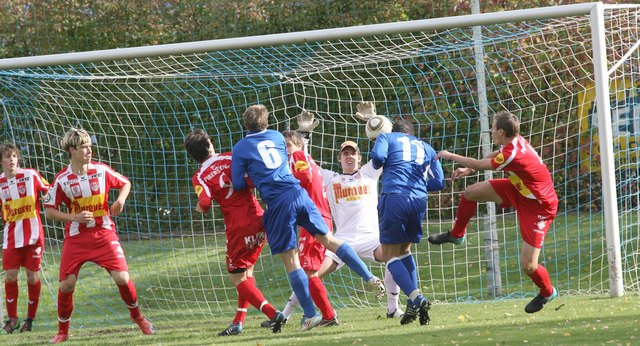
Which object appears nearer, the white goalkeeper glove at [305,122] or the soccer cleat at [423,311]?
the soccer cleat at [423,311]

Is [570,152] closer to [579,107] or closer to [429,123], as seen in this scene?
[579,107]

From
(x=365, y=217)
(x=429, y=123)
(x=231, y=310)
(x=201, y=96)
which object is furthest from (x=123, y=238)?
(x=365, y=217)

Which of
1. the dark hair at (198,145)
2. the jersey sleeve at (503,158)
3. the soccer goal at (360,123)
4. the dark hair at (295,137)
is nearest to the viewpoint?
the jersey sleeve at (503,158)

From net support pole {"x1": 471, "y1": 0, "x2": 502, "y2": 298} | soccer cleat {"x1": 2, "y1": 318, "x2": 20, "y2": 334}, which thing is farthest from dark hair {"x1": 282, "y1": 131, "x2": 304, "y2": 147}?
soccer cleat {"x1": 2, "y1": 318, "x2": 20, "y2": 334}

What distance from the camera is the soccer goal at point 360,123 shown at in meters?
10.5

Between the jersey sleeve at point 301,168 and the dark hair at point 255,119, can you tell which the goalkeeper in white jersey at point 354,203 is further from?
the dark hair at point 255,119

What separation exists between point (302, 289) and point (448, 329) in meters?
1.14

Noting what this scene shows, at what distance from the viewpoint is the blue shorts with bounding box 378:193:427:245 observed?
820 centimetres

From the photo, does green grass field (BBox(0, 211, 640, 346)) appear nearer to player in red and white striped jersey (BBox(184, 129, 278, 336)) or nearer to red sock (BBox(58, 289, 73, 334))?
red sock (BBox(58, 289, 73, 334))

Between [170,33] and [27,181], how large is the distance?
21.5 ft

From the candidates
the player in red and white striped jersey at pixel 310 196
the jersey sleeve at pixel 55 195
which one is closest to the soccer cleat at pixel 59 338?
the jersey sleeve at pixel 55 195

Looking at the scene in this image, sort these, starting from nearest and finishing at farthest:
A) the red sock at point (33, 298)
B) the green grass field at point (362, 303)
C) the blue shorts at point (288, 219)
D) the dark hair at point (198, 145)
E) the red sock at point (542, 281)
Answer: the green grass field at point (362, 303) < the blue shorts at point (288, 219) < the red sock at point (542, 281) < the dark hair at point (198, 145) < the red sock at point (33, 298)

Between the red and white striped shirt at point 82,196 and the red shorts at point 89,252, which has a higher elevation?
the red and white striped shirt at point 82,196

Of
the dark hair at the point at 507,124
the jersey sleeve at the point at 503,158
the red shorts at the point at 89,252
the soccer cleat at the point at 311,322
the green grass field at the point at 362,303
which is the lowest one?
the green grass field at the point at 362,303
